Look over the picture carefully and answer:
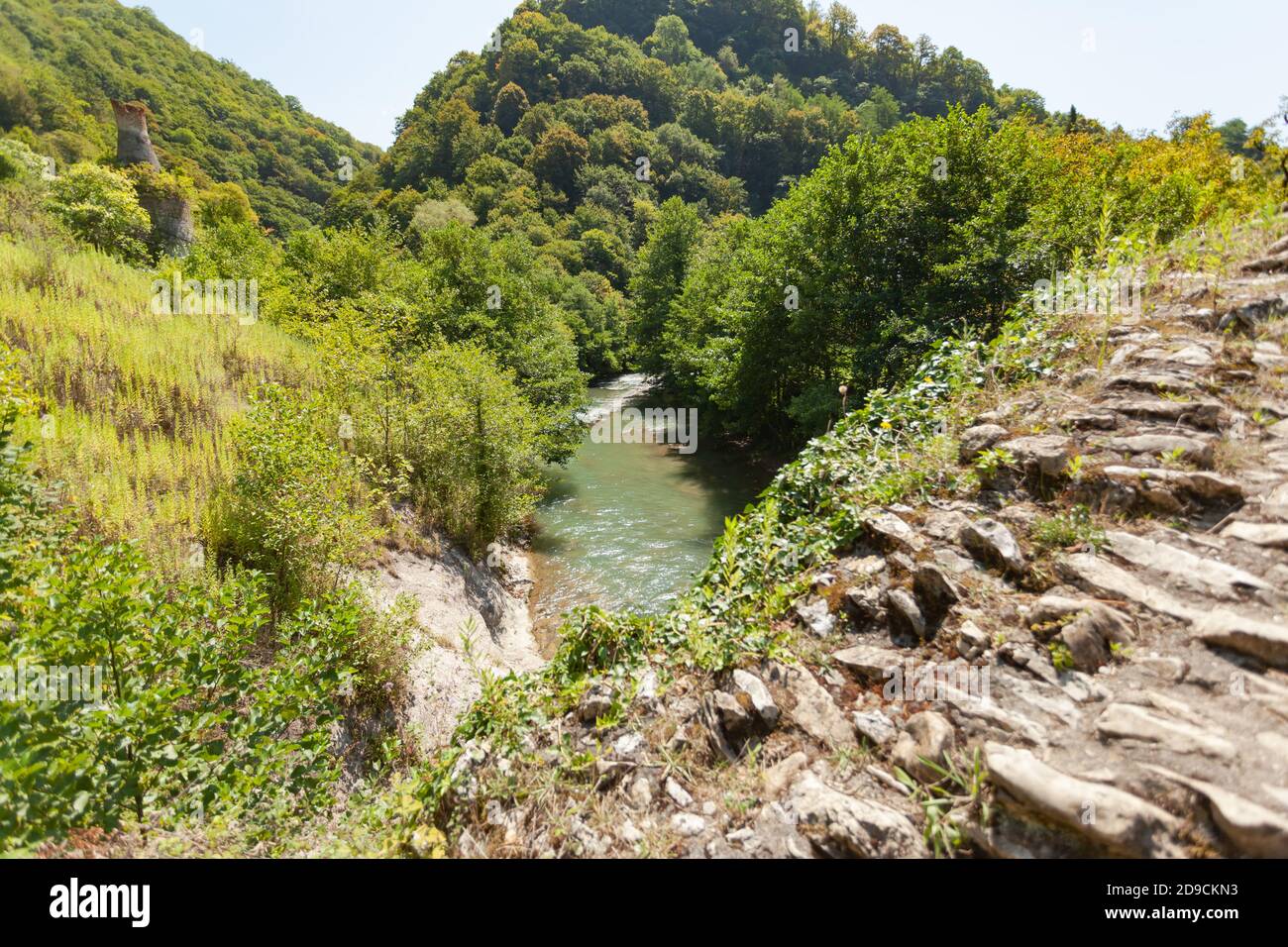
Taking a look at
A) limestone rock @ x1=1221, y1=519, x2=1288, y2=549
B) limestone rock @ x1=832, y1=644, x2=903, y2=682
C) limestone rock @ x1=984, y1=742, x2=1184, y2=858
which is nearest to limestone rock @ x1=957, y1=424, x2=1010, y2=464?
limestone rock @ x1=1221, y1=519, x2=1288, y2=549

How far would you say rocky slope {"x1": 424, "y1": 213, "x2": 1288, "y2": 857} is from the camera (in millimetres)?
2400

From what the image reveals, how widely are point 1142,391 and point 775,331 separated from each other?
14600 mm

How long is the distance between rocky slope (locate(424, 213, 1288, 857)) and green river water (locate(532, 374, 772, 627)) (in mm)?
5236

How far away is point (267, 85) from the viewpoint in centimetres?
10888

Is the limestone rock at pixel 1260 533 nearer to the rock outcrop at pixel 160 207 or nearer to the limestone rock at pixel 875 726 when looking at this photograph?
the limestone rock at pixel 875 726

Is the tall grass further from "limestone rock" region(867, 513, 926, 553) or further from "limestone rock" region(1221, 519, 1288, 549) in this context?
"limestone rock" region(1221, 519, 1288, 549)

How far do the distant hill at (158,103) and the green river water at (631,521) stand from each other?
58977 mm

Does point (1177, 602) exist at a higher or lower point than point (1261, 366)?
lower

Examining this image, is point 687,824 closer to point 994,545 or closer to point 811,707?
point 811,707

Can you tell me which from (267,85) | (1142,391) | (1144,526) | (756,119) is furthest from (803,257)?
(267,85)

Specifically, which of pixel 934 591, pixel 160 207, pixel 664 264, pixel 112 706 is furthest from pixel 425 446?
pixel 664 264

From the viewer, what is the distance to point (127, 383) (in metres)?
8.05

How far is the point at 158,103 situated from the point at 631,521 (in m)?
99.4
